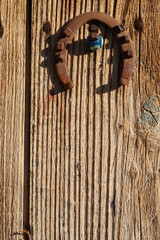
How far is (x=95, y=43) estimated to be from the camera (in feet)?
3.65

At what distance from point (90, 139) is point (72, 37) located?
0.33 metres

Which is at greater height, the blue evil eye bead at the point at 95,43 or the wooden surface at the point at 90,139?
the blue evil eye bead at the point at 95,43

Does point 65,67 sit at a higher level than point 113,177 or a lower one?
higher

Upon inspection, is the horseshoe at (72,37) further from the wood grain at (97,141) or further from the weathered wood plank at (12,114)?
the weathered wood plank at (12,114)

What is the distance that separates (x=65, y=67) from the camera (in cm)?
114

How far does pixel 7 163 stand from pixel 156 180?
485 mm

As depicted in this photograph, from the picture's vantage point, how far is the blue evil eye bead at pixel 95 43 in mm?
1111

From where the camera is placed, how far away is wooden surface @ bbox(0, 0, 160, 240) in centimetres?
113

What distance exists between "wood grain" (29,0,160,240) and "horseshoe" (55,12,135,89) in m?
0.03

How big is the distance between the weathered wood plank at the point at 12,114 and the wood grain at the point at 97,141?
47mm

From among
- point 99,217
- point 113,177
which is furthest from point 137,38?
point 99,217

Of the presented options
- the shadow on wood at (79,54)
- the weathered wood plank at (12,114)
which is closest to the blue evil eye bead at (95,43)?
the shadow on wood at (79,54)

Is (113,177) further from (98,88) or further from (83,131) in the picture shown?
(98,88)

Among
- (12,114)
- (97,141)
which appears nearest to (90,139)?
(97,141)
